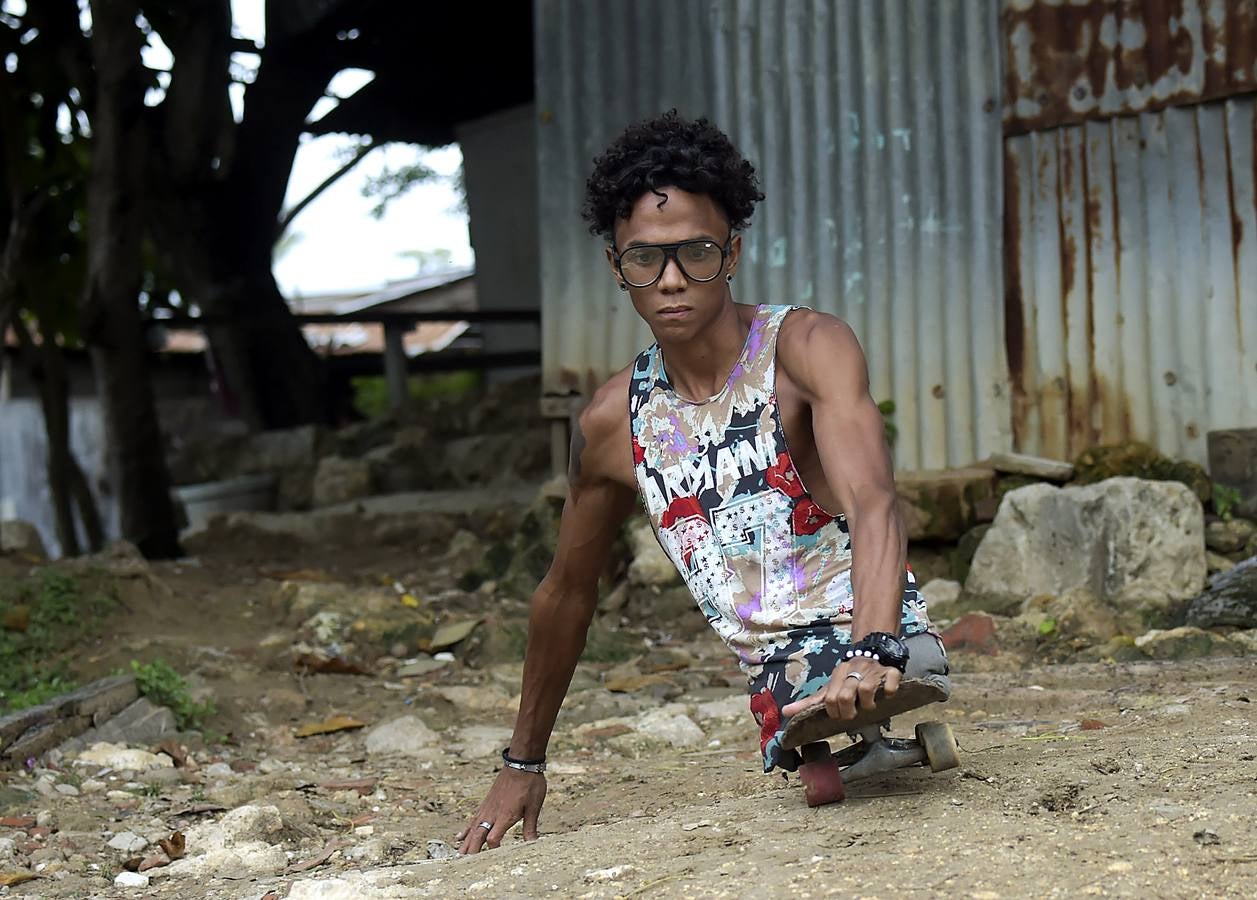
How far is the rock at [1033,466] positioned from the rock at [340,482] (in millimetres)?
4533

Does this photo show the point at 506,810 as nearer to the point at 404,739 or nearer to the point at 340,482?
the point at 404,739

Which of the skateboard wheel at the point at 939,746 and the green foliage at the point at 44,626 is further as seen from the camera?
the green foliage at the point at 44,626

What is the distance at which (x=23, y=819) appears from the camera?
12.5 ft

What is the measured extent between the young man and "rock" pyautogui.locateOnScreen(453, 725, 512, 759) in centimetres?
179

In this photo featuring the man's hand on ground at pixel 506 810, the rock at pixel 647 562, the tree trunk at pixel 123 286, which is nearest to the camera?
the man's hand on ground at pixel 506 810

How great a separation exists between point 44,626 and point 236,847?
2.57 m

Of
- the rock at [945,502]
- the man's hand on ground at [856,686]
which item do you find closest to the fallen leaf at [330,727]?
the rock at [945,502]

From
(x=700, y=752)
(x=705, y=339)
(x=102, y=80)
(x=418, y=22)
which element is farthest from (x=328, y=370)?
(x=705, y=339)

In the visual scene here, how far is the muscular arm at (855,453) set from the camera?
8.33 feet

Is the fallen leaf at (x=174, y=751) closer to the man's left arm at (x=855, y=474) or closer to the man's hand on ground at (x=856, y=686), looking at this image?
the man's left arm at (x=855, y=474)

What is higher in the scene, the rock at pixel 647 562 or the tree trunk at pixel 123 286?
the tree trunk at pixel 123 286

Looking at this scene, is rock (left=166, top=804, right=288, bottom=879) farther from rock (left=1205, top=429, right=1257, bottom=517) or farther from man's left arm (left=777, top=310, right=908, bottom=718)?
rock (left=1205, top=429, right=1257, bottom=517)

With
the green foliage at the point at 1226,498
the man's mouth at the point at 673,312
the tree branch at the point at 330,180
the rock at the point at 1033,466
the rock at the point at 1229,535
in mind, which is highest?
the tree branch at the point at 330,180

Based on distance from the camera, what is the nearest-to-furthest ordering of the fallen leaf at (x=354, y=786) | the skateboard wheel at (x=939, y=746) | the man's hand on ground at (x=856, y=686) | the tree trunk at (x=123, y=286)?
the man's hand on ground at (x=856, y=686) → the skateboard wheel at (x=939, y=746) → the fallen leaf at (x=354, y=786) → the tree trunk at (x=123, y=286)
